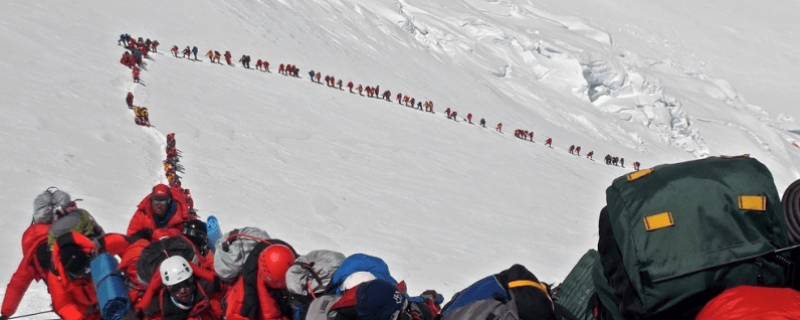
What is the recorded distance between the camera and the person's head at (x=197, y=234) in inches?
204

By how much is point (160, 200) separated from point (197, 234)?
0.55m

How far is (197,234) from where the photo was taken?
5199mm

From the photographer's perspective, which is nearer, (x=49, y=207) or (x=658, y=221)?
(x=658, y=221)

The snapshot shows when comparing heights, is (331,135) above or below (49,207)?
below

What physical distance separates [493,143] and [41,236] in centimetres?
1941

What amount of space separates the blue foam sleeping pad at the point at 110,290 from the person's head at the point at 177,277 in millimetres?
296

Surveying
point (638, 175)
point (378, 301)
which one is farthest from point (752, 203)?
point (378, 301)

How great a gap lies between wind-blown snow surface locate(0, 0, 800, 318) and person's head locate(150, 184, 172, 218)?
44.2 inches

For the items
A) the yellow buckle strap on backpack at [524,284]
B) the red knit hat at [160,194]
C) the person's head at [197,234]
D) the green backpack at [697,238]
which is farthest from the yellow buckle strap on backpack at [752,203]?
the red knit hat at [160,194]

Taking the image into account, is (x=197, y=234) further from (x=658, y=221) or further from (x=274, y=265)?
(x=658, y=221)

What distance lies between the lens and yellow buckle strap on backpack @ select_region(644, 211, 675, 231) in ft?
5.74

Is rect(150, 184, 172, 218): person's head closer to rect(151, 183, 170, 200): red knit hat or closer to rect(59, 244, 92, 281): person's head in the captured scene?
rect(151, 183, 170, 200): red knit hat

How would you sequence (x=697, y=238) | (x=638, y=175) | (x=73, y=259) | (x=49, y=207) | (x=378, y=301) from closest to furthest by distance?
(x=697, y=238), (x=638, y=175), (x=378, y=301), (x=73, y=259), (x=49, y=207)

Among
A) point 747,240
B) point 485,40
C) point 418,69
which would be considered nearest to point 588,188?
point 747,240
